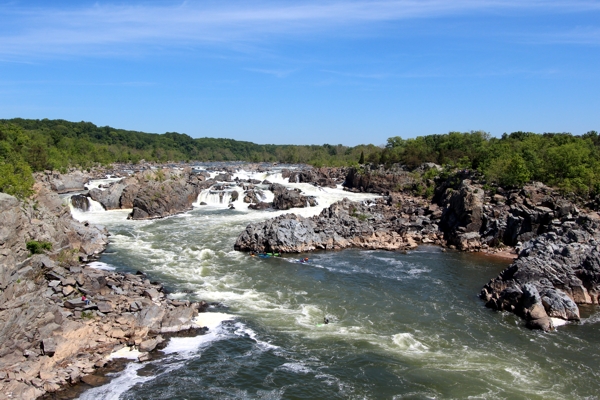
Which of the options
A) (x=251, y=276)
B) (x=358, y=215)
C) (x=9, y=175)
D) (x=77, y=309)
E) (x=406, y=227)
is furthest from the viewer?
(x=358, y=215)

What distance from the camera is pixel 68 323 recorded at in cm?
1931

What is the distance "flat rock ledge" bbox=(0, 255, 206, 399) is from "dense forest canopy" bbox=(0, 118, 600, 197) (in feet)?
44.5

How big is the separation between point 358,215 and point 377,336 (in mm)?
25426

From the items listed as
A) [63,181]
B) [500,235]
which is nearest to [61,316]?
[500,235]

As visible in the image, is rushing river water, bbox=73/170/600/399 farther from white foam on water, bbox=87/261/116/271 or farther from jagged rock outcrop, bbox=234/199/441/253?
jagged rock outcrop, bbox=234/199/441/253

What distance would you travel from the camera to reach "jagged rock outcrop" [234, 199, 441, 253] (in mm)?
37656

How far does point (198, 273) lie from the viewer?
31.3 m

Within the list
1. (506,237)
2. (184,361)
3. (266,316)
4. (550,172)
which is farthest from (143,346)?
(550,172)

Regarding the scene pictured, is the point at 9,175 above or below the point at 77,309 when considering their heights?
above

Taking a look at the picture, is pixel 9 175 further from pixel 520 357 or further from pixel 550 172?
pixel 550 172

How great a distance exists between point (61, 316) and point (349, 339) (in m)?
13.1

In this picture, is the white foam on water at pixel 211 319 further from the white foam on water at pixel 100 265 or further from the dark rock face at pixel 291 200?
the dark rock face at pixel 291 200

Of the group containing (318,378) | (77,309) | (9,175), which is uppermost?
(9,175)

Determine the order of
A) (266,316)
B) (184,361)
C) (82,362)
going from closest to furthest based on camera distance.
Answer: (82,362) < (184,361) < (266,316)
